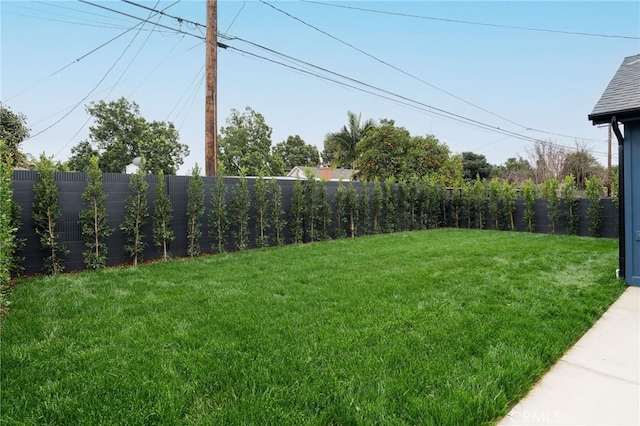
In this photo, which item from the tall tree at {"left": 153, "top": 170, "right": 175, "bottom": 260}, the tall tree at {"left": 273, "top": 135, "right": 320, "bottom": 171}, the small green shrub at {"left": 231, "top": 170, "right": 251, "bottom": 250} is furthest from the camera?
the tall tree at {"left": 273, "top": 135, "right": 320, "bottom": 171}

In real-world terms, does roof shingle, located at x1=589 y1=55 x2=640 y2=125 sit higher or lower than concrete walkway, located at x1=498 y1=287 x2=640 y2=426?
higher

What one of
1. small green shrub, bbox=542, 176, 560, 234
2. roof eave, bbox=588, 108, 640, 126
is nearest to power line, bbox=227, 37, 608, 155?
small green shrub, bbox=542, 176, 560, 234

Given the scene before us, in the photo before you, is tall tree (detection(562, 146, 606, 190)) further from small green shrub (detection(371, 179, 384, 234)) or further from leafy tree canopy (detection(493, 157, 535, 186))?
small green shrub (detection(371, 179, 384, 234))

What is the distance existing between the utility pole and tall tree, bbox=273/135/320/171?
3014 cm

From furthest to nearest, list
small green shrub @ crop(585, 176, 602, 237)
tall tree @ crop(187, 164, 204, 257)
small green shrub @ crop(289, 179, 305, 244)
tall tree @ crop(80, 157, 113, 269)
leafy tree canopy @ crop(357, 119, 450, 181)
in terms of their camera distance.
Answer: leafy tree canopy @ crop(357, 119, 450, 181) → small green shrub @ crop(585, 176, 602, 237) → small green shrub @ crop(289, 179, 305, 244) → tall tree @ crop(187, 164, 204, 257) → tall tree @ crop(80, 157, 113, 269)

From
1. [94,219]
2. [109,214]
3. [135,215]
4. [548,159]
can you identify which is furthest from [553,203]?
[548,159]

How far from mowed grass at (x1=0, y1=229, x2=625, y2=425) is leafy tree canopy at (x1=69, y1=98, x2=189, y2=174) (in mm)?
21954

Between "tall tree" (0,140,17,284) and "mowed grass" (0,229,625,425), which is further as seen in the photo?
"tall tree" (0,140,17,284)

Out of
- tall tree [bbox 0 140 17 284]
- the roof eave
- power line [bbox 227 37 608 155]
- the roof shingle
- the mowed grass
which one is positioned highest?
power line [bbox 227 37 608 155]

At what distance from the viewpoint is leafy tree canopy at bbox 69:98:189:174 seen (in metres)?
24.4

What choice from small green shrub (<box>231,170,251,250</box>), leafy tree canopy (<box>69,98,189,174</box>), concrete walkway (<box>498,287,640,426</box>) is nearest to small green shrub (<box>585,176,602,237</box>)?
concrete walkway (<box>498,287,640,426</box>)

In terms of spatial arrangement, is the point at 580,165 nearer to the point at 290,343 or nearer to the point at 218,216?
the point at 218,216

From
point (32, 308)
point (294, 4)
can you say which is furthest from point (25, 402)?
point (294, 4)

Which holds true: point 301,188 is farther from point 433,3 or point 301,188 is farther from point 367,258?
point 433,3
